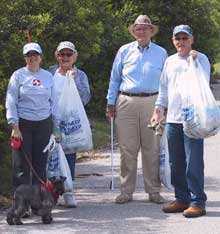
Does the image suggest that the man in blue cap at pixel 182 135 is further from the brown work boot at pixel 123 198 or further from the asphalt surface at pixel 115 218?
the brown work boot at pixel 123 198

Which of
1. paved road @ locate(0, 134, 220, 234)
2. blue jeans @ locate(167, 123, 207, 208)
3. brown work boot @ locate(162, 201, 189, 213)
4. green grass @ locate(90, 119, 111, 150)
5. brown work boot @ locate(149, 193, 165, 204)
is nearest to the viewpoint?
paved road @ locate(0, 134, 220, 234)

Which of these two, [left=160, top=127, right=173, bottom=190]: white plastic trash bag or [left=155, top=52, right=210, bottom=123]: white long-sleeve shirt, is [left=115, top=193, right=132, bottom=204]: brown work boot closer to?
[left=160, top=127, right=173, bottom=190]: white plastic trash bag

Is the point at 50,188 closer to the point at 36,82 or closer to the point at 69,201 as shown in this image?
the point at 69,201

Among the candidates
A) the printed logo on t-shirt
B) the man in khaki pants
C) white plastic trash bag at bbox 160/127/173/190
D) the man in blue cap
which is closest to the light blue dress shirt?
the man in khaki pants

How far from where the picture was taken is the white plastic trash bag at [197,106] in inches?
244

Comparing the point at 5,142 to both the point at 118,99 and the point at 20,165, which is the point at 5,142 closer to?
the point at 20,165

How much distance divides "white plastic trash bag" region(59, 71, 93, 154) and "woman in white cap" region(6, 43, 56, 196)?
425mm

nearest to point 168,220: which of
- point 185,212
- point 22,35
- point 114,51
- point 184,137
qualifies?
point 185,212

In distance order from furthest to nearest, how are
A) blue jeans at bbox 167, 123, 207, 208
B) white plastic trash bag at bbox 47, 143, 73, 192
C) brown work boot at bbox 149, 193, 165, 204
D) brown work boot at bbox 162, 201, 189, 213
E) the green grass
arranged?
1. the green grass
2. brown work boot at bbox 149, 193, 165, 204
3. white plastic trash bag at bbox 47, 143, 73, 192
4. brown work boot at bbox 162, 201, 189, 213
5. blue jeans at bbox 167, 123, 207, 208

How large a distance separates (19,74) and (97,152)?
534 centimetres

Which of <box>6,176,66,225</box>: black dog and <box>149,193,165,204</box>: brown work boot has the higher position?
<box>6,176,66,225</box>: black dog

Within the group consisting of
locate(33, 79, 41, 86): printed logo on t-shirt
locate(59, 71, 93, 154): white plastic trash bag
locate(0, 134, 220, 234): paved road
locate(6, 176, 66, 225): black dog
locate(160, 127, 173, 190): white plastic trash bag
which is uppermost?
locate(33, 79, 41, 86): printed logo on t-shirt

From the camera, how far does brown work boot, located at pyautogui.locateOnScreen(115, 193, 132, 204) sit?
7305 mm

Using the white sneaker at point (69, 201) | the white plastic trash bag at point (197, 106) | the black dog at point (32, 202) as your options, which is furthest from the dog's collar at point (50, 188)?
the white plastic trash bag at point (197, 106)
